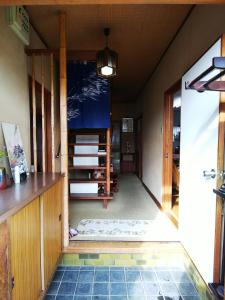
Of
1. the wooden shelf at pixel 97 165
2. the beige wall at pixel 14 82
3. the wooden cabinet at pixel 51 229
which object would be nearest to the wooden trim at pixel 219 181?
the wooden cabinet at pixel 51 229

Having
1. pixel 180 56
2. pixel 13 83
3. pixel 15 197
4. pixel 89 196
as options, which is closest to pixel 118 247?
pixel 15 197

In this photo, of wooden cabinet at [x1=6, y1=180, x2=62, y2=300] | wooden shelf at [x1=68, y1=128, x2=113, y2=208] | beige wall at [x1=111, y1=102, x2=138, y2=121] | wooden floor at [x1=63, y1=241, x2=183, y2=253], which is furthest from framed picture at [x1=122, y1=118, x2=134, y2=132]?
wooden cabinet at [x1=6, y1=180, x2=62, y2=300]

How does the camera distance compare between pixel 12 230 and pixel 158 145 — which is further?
pixel 158 145

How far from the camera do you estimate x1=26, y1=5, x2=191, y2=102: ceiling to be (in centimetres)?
218

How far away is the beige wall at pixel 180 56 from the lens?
1.68 m

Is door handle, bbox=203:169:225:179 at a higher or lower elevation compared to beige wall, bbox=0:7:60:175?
lower

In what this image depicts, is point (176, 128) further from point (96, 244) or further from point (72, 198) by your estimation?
point (96, 244)

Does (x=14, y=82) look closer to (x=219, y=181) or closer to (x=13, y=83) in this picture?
(x=13, y=83)

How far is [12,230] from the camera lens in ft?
3.44

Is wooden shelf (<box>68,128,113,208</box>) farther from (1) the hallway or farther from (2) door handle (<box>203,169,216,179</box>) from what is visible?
(2) door handle (<box>203,169,216,179</box>)

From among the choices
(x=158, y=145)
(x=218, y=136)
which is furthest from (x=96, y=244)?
(x=158, y=145)

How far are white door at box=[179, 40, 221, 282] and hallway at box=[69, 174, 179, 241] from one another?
0.35 meters

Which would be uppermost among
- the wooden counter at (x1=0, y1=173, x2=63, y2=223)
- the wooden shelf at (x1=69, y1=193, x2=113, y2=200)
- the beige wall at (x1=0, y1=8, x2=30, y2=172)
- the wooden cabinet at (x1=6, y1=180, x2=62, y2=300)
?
the beige wall at (x1=0, y1=8, x2=30, y2=172)

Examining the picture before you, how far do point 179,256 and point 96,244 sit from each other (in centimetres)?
85
